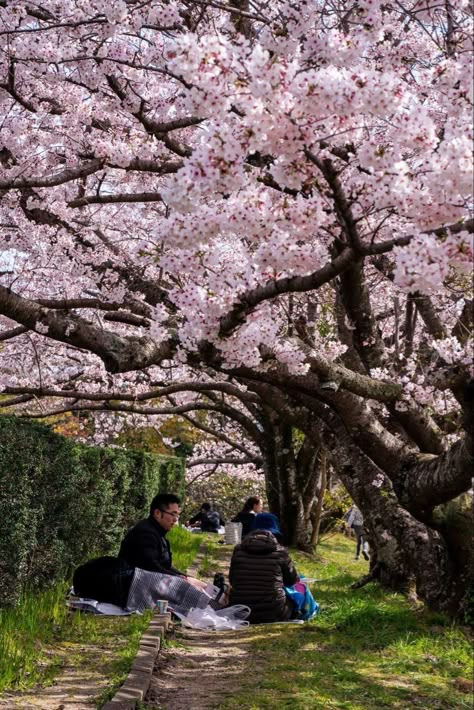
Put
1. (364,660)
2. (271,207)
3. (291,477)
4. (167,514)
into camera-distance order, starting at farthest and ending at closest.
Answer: (291,477), (167,514), (364,660), (271,207)

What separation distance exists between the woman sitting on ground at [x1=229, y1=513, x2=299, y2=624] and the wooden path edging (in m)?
0.85

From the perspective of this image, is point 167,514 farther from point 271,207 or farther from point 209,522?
point 209,522

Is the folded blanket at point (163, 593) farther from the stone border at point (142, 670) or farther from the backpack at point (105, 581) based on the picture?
the stone border at point (142, 670)

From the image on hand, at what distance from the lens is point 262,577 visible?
314 inches

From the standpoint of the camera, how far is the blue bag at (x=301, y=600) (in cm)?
816

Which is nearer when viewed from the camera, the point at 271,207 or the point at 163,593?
the point at 271,207

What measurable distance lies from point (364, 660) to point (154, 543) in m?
2.72

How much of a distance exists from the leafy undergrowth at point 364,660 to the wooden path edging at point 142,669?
1.78ft

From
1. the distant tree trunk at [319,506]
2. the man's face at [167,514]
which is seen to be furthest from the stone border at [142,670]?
the distant tree trunk at [319,506]

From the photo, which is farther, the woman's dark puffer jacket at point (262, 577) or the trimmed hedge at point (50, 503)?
the woman's dark puffer jacket at point (262, 577)

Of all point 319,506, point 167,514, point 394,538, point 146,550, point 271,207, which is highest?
point 271,207

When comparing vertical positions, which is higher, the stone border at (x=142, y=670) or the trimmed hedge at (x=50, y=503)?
the trimmed hedge at (x=50, y=503)

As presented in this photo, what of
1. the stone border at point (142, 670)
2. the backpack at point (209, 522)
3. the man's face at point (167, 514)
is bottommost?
the stone border at point (142, 670)

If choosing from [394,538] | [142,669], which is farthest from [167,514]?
[142,669]
